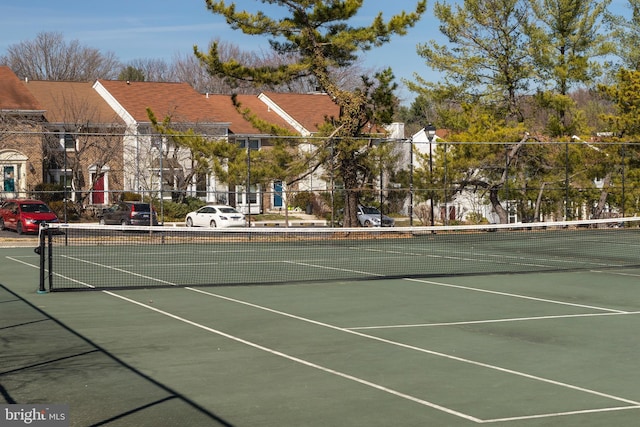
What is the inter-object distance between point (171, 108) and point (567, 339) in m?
49.3

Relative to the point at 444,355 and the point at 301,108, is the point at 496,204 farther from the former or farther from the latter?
the point at 444,355

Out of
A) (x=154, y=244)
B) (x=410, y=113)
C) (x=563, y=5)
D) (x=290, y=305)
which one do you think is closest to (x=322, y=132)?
(x=154, y=244)

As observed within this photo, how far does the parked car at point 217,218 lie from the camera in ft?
143

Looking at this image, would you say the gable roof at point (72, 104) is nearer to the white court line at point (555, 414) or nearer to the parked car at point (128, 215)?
the parked car at point (128, 215)

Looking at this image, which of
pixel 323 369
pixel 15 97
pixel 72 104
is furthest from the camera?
pixel 72 104

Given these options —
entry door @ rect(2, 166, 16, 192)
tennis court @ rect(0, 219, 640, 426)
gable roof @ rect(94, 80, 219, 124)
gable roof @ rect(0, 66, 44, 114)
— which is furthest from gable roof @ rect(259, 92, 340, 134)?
tennis court @ rect(0, 219, 640, 426)

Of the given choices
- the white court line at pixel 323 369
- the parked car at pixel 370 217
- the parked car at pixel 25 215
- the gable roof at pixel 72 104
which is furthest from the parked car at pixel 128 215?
the white court line at pixel 323 369

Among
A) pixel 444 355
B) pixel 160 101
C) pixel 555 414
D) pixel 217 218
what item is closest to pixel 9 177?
pixel 217 218

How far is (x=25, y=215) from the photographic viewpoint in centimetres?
Answer: 3862

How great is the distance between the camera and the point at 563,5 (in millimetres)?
45219

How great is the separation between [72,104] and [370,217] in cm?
2277

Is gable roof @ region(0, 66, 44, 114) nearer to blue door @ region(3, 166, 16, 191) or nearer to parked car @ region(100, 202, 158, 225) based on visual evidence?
blue door @ region(3, 166, 16, 191)

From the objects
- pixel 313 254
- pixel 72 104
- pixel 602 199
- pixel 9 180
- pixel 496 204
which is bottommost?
pixel 313 254

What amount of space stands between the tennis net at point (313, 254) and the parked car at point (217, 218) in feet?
14.2
